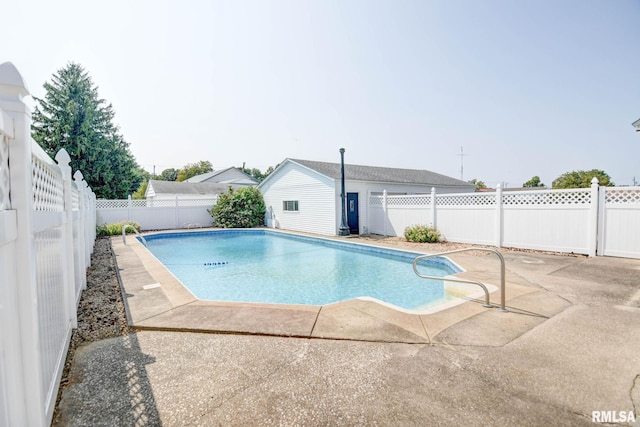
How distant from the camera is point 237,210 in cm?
1780

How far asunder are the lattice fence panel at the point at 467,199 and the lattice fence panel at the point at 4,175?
36.5 ft

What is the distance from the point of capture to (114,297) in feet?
16.0

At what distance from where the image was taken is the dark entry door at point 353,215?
14211 millimetres

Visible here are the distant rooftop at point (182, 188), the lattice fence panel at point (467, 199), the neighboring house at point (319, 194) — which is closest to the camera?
the lattice fence panel at point (467, 199)

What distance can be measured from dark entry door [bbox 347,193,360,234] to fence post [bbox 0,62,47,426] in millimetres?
13020

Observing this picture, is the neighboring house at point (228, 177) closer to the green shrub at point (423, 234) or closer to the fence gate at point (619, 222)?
the green shrub at point (423, 234)

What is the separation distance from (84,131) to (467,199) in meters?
24.2

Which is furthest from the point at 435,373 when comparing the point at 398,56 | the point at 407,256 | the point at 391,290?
the point at 398,56

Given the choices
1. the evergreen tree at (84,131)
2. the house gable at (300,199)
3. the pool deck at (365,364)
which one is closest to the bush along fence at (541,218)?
the house gable at (300,199)

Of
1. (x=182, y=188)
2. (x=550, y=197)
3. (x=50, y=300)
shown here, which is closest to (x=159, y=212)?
(x=182, y=188)

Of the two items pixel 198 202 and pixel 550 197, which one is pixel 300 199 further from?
pixel 550 197

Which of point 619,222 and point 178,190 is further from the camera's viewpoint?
point 178,190

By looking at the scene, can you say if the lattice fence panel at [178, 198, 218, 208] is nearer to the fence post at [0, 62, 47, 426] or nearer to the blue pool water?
the blue pool water

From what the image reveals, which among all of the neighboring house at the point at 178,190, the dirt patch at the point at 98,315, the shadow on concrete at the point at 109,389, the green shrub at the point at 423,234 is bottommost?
the dirt patch at the point at 98,315
